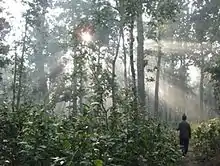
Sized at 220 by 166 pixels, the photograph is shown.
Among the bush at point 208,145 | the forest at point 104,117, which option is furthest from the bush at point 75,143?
the bush at point 208,145

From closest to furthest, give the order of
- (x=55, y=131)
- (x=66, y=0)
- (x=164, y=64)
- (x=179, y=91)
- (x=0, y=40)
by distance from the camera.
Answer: (x=55, y=131), (x=0, y=40), (x=66, y=0), (x=179, y=91), (x=164, y=64)

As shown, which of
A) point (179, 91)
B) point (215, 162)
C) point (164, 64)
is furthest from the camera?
point (164, 64)

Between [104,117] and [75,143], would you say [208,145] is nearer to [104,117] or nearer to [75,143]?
→ [104,117]

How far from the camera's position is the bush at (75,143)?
6160 millimetres

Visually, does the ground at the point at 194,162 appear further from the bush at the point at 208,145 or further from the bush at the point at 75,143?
the bush at the point at 75,143

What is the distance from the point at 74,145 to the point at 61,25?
150ft

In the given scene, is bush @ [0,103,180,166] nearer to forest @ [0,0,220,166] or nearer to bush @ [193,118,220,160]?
forest @ [0,0,220,166]

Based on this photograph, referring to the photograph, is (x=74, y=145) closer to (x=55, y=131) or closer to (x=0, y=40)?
(x=55, y=131)

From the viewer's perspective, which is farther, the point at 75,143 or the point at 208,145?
the point at 208,145

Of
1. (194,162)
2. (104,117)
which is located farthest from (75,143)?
(194,162)

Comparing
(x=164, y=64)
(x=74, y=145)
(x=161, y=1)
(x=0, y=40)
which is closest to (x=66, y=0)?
(x=0, y=40)

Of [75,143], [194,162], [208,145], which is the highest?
[75,143]

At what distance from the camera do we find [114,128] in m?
8.95

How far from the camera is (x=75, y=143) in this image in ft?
20.8
